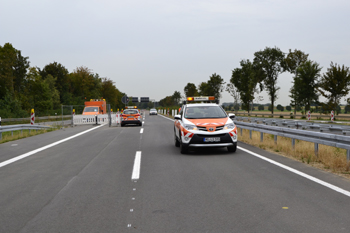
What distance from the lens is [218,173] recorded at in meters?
7.02

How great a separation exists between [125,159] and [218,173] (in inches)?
122

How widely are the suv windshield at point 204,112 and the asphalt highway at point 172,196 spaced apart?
2272 millimetres

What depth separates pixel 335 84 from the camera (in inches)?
1394

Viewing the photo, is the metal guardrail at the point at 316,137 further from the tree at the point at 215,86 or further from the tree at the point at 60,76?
the tree at the point at 60,76

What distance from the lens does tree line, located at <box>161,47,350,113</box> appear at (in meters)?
35.8

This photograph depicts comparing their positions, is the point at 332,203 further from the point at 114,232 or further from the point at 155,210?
the point at 114,232

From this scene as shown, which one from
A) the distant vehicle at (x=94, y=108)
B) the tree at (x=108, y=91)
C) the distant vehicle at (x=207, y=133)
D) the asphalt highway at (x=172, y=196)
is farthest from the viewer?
the tree at (x=108, y=91)

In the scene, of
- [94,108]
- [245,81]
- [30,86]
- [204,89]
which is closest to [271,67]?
[245,81]

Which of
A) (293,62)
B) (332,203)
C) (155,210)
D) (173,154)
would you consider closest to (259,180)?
(332,203)

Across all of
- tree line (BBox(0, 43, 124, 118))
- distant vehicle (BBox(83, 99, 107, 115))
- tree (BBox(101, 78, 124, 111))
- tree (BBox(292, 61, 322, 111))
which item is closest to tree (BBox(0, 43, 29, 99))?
tree line (BBox(0, 43, 124, 118))

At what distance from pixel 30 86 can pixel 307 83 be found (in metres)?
46.2

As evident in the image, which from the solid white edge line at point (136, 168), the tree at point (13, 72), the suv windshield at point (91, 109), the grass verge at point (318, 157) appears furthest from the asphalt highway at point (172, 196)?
the tree at point (13, 72)

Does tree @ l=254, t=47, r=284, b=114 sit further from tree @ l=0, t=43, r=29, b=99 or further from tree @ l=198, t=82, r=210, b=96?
tree @ l=0, t=43, r=29, b=99

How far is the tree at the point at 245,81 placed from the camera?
164 ft
